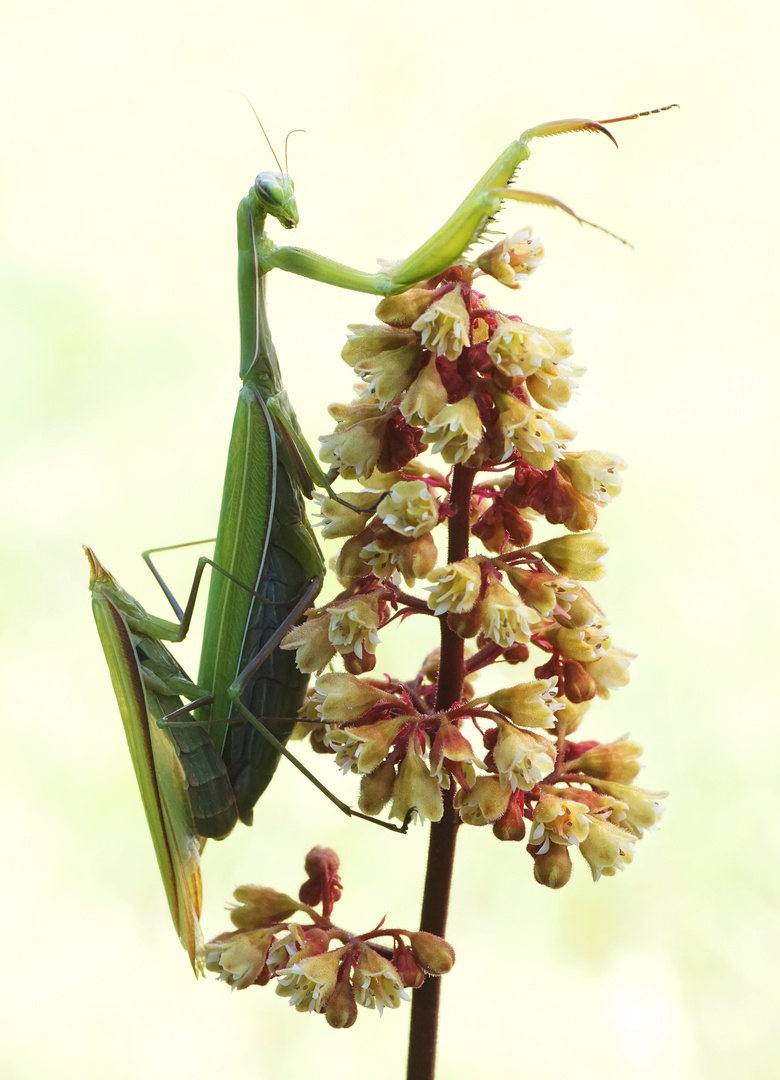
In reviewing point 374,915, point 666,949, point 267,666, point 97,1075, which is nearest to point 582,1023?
point 666,949

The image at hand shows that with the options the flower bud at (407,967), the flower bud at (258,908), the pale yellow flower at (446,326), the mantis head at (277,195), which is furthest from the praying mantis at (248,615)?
the pale yellow flower at (446,326)

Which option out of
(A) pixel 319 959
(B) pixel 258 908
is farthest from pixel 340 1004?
(B) pixel 258 908

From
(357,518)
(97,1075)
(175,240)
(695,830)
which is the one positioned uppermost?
(175,240)

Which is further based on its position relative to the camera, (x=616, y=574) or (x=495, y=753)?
(x=616, y=574)

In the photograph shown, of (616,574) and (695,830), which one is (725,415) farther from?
(695,830)

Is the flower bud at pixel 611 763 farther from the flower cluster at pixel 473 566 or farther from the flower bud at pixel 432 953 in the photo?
the flower bud at pixel 432 953

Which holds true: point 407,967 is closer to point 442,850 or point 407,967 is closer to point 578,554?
point 442,850
